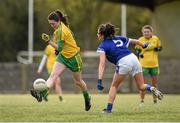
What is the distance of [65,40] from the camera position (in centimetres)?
1572

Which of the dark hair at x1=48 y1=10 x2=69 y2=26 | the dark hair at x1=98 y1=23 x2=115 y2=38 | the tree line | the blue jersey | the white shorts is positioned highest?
the tree line

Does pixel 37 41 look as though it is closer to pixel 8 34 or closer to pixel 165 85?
pixel 8 34

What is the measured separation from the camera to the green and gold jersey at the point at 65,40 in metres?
15.6

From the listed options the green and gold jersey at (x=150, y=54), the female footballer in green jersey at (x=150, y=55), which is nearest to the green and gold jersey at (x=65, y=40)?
the female footballer in green jersey at (x=150, y=55)

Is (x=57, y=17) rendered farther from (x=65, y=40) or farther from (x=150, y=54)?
(x=150, y=54)

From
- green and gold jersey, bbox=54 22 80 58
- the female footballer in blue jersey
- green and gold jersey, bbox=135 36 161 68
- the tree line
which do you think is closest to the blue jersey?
the female footballer in blue jersey

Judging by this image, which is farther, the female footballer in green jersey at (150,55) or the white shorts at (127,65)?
the female footballer in green jersey at (150,55)

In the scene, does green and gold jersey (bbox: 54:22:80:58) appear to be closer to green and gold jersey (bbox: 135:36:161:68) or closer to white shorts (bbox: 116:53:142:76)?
white shorts (bbox: 116:53:142:76)

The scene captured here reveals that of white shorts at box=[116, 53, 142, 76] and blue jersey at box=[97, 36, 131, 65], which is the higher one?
blue jersey at box=[97, 36, 131, 65]

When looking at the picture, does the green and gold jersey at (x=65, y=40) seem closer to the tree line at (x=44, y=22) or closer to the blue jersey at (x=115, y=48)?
A: the blue jersey at (x=115, y=48)

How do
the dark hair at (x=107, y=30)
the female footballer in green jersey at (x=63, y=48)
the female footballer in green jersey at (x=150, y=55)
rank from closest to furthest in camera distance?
the dark hair at (x=107, y=30) → the female footballer in green jersey at (x=63, y=48) → the female footballer in green jersey at (x=150, y=55)

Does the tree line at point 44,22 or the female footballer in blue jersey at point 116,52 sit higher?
the tree line at point 44,22

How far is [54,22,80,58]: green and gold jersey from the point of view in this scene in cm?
1562

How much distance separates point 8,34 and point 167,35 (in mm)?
31625
